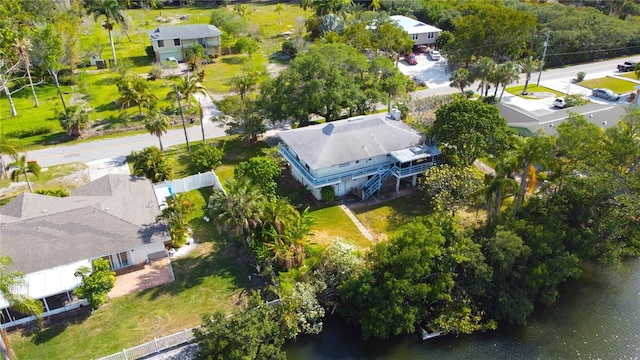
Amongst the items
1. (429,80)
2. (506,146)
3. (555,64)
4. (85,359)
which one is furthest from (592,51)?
(85,359)

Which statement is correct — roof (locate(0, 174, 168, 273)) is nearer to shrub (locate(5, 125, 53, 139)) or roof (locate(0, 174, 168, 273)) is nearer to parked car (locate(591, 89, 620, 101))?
shrub (locate(5, 125, 53, 139))

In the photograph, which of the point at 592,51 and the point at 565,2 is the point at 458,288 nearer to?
the point at 592,51

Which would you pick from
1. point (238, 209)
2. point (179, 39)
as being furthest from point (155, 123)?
point (179, 39)

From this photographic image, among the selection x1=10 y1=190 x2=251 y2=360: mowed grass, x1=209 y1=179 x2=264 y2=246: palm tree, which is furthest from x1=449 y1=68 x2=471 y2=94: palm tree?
x1=10 y1=190 x2=251 y2=360: mowed grass

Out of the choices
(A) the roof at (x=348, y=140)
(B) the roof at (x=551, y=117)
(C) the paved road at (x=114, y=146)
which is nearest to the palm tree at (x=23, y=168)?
(C) the paved road at (x=114, y=146)

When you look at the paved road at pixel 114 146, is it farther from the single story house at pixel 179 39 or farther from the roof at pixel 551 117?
the single story house at pixel 179 39
